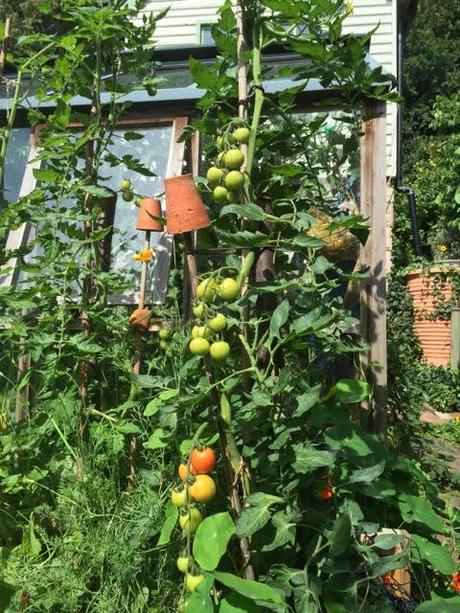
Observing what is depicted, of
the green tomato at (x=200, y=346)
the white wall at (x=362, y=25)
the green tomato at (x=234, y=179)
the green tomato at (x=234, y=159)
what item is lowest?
the green tomato at (x=200, y=346)

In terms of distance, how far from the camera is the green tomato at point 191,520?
1492mm

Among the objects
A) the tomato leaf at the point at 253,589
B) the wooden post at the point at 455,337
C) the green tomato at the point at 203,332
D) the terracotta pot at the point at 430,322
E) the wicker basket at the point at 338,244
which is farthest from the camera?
the terracotta pot at the point at 430,322

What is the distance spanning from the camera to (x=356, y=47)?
76.1 inches

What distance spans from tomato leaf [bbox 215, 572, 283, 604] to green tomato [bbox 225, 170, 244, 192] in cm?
109

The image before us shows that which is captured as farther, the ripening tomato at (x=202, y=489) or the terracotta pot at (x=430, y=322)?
the terracotta pot at (x=430, y=322)

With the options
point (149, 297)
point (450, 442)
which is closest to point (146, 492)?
point (149, 297)

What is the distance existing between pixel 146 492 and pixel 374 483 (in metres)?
0.82

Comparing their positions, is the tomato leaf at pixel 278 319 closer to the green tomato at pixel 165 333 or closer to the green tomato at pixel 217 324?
the green tomato at pixel 217 324

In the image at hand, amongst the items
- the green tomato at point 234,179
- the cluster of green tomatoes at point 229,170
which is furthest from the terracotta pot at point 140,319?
the green tomato at point 234,179

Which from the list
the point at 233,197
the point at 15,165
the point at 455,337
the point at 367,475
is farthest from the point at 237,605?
the point at 455,337

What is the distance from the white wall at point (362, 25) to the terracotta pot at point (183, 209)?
691cm

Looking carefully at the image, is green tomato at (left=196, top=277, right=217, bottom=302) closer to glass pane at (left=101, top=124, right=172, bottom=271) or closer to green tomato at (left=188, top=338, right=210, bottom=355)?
green tomato at (left=188, top=338, right=210, bottom=355)

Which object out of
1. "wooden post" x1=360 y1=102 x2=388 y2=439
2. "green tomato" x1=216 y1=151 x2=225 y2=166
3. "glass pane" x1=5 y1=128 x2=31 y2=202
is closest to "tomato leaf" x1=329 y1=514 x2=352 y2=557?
"green tomato" x1=216 y1=151 x2=225 y2=166

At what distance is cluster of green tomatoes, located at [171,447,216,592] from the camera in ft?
4.76
